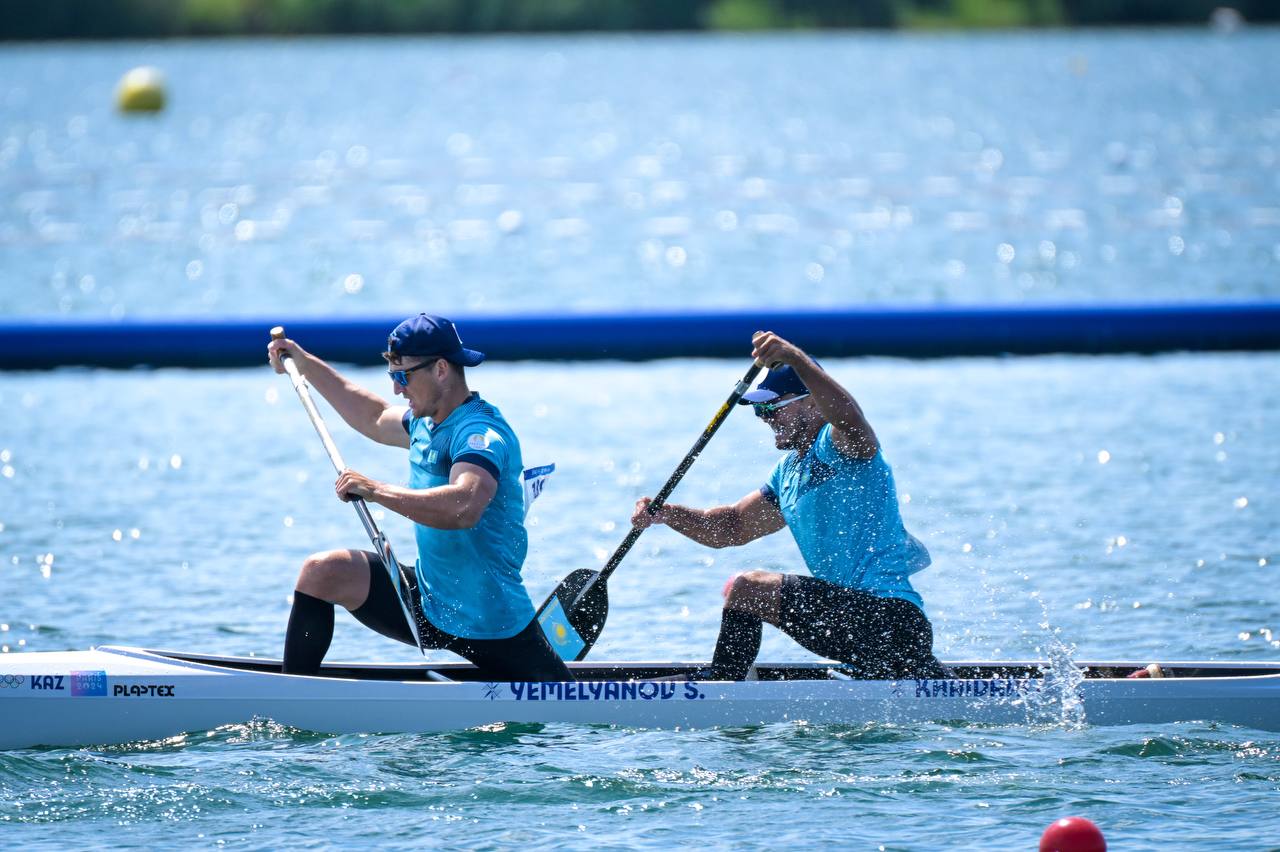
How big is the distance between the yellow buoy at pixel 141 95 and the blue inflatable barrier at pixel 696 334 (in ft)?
111

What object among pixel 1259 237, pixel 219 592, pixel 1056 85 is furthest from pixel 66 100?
Result: pixel 219 592

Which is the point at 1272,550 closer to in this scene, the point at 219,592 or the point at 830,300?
the point at 219,592

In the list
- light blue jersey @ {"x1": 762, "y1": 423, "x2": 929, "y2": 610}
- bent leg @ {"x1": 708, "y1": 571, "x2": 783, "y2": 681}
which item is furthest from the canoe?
light blue jersey @ {"x1": 762, "y1": 423, "x2": 929, "y2": 610}

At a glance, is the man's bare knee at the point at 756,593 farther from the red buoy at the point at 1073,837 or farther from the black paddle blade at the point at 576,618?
the red buoy at the point at 1073,837

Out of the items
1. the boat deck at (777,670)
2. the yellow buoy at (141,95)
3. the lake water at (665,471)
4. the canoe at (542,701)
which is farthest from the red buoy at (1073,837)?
the yellow buoy at (141,95)

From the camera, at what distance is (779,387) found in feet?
21.7

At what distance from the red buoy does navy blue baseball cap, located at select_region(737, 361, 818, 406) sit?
1.78 m

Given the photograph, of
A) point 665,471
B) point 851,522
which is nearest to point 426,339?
point 851,522

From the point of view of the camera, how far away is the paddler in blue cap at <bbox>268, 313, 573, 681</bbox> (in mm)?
6340

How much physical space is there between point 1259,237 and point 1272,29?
67.5 metres

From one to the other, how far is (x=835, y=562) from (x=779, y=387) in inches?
25.3

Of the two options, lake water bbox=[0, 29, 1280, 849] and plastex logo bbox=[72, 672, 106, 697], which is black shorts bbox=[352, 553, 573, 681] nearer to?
lake water bbox=[0, 29, 1280, 849]

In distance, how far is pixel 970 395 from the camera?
47.6 ft

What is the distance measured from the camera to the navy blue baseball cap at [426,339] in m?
6.45
